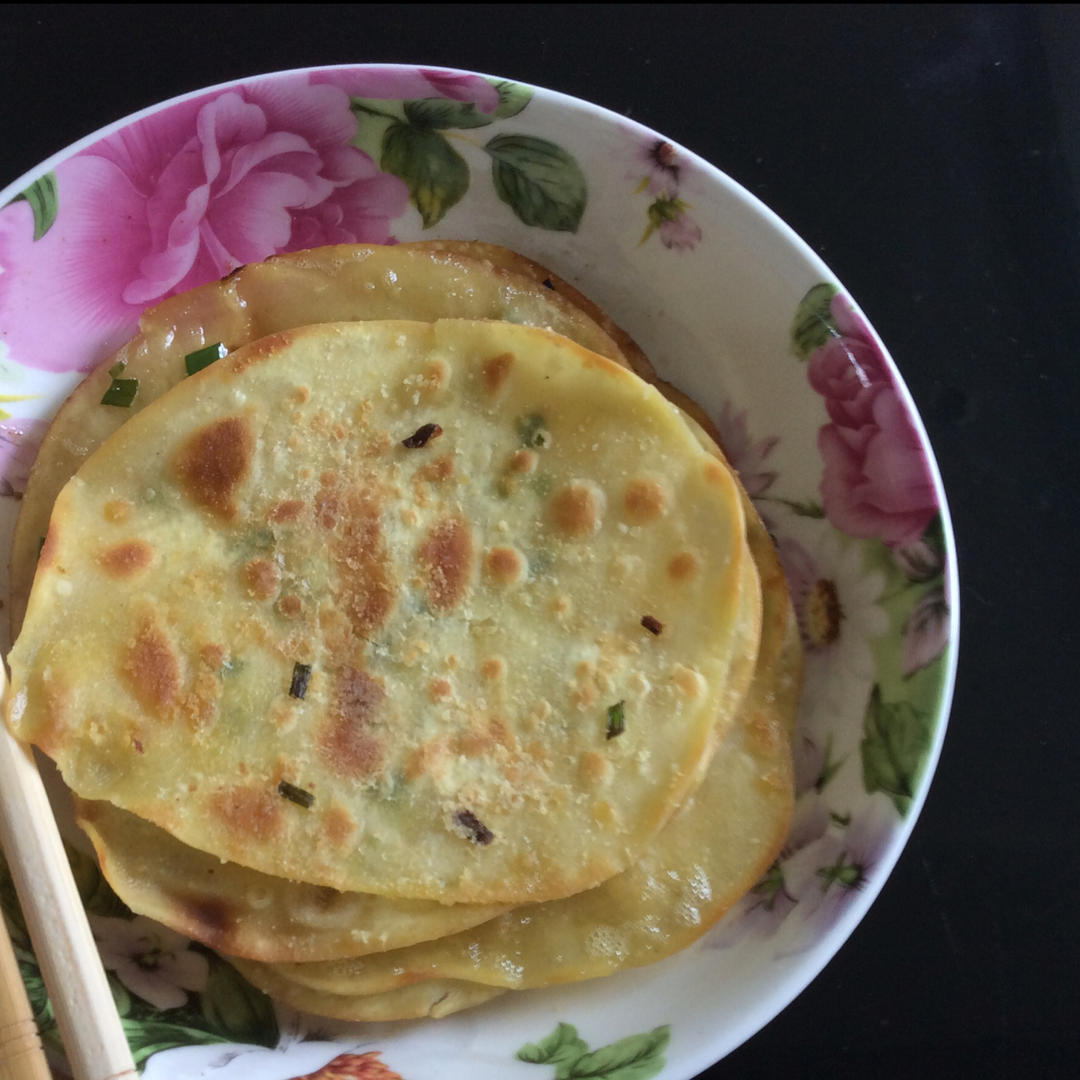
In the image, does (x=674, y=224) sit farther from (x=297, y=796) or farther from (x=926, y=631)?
(x=297, y=796)

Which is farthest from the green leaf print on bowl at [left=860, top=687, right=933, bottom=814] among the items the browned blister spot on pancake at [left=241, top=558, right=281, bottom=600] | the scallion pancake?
the browned blister spot on pancake at [left=241, top=558, right=281, bottom=600]

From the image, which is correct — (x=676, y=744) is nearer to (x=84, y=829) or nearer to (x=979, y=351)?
(x=84, y=829)

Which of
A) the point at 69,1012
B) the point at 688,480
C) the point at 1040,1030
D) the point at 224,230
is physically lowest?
the point at 1040,1030

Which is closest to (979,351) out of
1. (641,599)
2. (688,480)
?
(688,480)

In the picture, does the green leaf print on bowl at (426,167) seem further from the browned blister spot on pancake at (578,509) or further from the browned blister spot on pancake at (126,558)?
the browned blister spot on pancake at (126,558)

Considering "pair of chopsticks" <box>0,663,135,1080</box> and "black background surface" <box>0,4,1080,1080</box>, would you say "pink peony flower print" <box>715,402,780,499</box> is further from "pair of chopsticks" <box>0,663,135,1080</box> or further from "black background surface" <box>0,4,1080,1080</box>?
"pair of chopsticks" <box>0,663,135,1080</box>

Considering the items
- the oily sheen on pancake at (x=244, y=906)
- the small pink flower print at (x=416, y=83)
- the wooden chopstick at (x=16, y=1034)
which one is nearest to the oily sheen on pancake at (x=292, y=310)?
the small pink flower print at (x=416, y=83)

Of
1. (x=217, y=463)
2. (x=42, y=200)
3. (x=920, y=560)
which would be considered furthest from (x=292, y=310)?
(x=920, y=560)
